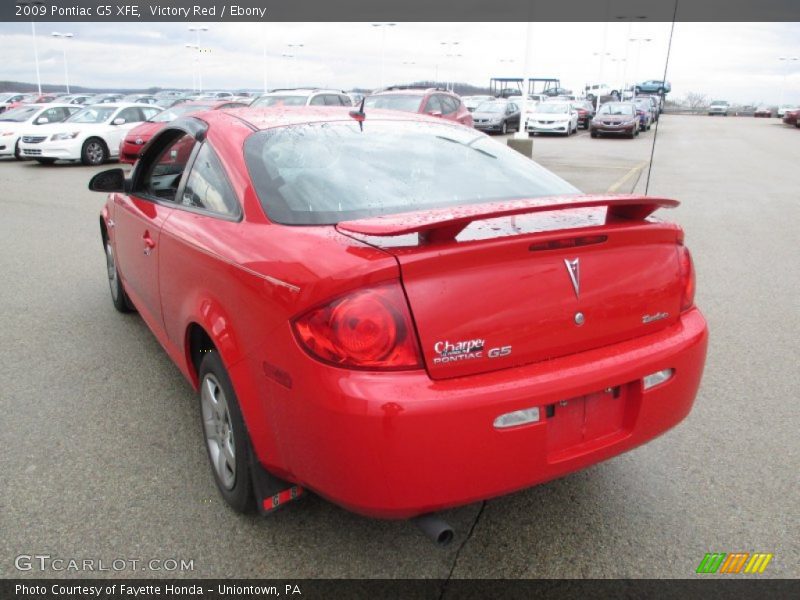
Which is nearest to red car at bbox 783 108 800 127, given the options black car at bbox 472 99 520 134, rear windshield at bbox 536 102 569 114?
rear windshield at bbox 536 102 569 114

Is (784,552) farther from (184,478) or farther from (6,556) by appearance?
(6,556)

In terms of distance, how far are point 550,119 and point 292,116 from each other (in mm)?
27679

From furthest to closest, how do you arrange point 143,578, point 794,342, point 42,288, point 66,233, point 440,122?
point 66,233 < point 42,288 < point 794,342 < point 440,122 < point 143,578

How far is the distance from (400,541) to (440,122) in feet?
7.33

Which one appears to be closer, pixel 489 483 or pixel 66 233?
pixel 489 483

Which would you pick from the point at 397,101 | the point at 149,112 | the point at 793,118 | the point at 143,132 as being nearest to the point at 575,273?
the point at 397,101

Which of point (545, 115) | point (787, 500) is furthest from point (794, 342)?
point (545, 115)

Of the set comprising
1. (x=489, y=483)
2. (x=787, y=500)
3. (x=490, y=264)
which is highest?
(x=490, y=264)

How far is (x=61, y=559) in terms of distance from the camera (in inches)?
97.4

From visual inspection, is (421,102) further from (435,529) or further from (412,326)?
(435,529)

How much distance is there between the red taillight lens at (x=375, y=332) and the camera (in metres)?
2.00

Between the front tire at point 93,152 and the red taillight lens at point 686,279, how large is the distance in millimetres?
17686

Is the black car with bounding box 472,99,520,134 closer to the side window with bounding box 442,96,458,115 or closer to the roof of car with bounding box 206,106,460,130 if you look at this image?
the side window with bounding box 442,96,458,115

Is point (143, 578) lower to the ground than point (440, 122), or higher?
lower
